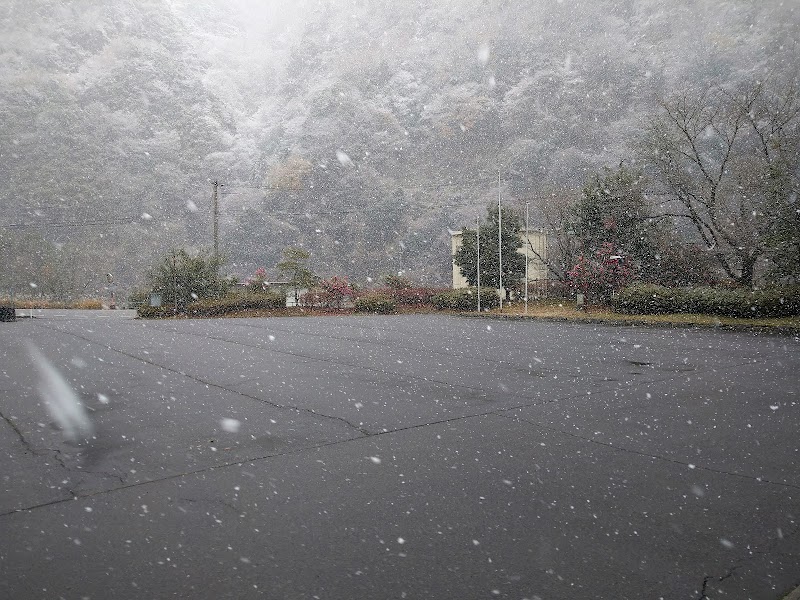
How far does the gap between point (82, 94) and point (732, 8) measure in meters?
115

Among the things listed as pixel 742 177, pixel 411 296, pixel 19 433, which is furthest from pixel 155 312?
pixel 742 177

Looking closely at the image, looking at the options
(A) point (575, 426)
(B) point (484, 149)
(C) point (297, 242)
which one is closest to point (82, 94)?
(C) point (297, 242)

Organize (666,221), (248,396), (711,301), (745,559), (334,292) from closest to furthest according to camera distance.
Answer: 1. (745,559)
2. (248,396)
3. (711,301)
4. (666,221)
5. (334,292)

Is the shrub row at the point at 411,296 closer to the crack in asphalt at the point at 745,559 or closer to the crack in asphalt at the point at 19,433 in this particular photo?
the crack in asphalt at the point at 19,433

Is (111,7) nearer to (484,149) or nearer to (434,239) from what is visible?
(484,149)

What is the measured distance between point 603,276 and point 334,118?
8579cm

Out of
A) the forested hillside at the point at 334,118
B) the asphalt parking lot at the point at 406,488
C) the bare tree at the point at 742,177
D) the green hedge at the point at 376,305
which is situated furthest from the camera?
the forested hillside at the point at 334,118

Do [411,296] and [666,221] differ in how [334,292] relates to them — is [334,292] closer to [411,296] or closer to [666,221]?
[411,296]

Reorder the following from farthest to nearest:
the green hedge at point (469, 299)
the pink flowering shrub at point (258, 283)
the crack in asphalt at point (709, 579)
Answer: the pink flowering shrub at point (258, 283), the green hedge at point (469, 299), the crack in asphalt at point (709, 579)

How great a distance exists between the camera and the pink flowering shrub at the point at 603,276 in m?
25.4

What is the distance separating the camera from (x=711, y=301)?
19.5m

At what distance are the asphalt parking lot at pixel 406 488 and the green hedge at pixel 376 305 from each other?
66.6ft

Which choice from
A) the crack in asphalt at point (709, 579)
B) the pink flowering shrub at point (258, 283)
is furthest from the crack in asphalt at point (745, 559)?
the pink flowering shrub at point (258, 283)

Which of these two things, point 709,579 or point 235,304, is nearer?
point 709,579
